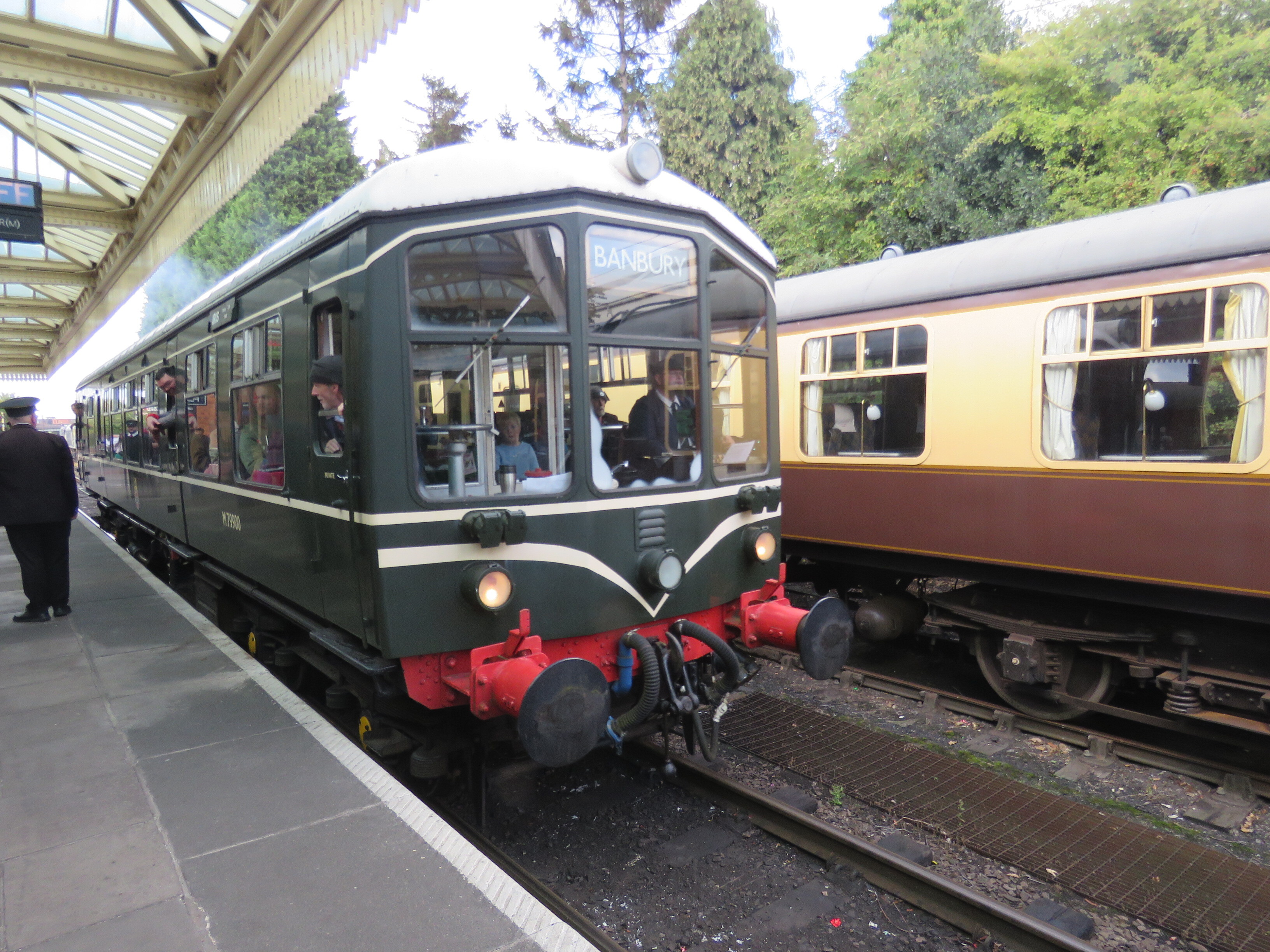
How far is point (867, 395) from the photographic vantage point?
6.77 m

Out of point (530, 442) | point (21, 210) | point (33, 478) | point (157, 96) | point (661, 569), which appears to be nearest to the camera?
point (530, 442)

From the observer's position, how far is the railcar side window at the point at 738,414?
445 centimetres

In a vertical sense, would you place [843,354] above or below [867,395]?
above

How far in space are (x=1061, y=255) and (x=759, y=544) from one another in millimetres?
2993

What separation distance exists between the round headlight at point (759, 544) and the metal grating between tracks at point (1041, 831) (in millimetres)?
1332

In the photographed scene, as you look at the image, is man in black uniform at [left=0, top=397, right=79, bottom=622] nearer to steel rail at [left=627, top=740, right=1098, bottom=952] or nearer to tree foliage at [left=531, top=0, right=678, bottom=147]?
steel rail at [left=627, top=740, right=1098, bottom=952]

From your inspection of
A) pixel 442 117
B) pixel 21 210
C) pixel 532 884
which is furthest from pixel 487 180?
pixel 442 117

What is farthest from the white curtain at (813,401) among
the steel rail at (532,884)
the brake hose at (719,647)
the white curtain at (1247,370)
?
the steel rail at (532,884)

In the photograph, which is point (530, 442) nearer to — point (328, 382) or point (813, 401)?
point (328, 382)

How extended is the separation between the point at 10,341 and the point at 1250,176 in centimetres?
2465

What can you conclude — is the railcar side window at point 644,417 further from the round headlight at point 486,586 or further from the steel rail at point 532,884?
the steel rail at point 532,884

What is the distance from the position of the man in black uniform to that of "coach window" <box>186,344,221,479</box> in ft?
2.91

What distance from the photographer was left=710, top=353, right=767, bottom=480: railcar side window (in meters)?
4.45

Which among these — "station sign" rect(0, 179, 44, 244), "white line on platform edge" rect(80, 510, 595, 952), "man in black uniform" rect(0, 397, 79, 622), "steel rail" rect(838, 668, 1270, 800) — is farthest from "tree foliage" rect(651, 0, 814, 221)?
"white line on platform edge" rect(80, 510, 595, 952)
